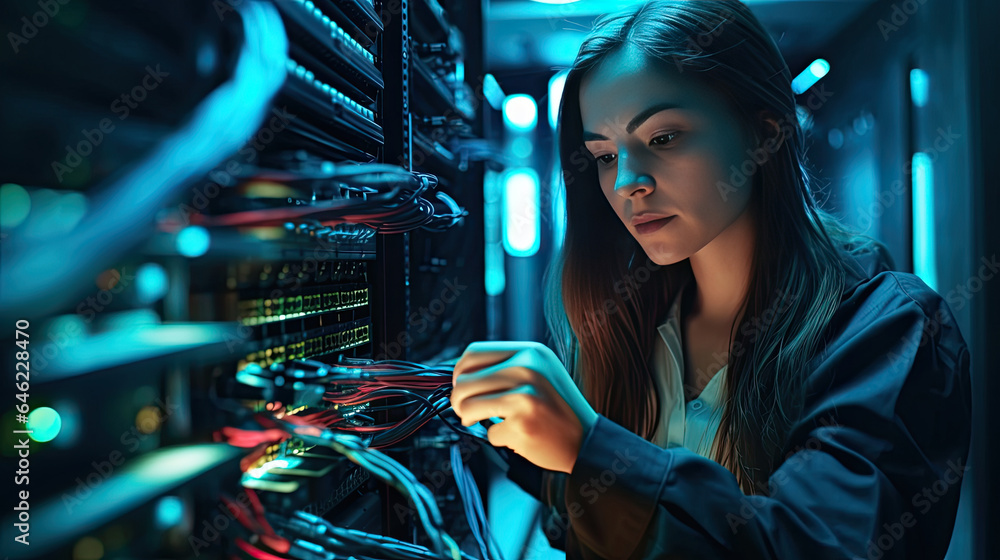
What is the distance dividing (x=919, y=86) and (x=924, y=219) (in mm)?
396

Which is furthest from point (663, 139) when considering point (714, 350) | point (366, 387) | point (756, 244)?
point (366, 387)

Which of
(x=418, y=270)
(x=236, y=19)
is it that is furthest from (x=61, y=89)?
(x=418, y=270)

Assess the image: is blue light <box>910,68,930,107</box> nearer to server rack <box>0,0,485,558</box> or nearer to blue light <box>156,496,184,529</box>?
server rack <box>0,0,485,558</box>

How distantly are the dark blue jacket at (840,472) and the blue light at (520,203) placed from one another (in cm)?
159

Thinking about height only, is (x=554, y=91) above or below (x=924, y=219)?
above

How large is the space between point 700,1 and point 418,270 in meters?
0.66

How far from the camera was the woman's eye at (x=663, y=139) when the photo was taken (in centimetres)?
76

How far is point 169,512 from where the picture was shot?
390 millimetres

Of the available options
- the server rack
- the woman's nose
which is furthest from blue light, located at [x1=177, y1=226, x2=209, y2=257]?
the woman's nose

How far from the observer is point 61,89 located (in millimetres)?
328

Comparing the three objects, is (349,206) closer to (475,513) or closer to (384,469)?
(384,469)

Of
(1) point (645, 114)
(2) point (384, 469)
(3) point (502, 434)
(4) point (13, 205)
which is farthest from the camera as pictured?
(1) point (645, 114)

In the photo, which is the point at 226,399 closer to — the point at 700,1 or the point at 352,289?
the point at 352,289

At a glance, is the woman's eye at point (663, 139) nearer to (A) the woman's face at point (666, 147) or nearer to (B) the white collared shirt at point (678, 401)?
(A) the woman's face at point (666, 147)
